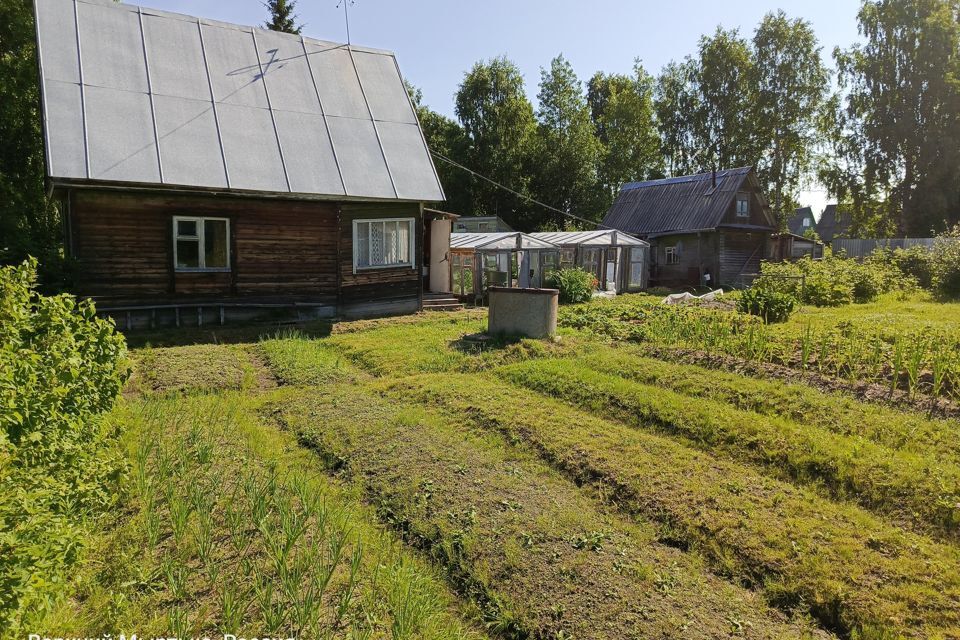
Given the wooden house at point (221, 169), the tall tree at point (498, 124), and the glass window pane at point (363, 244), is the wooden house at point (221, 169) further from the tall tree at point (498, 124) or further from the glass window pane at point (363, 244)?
the tall tree at point (498, 124)

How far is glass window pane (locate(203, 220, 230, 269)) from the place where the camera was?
15000 millimetres

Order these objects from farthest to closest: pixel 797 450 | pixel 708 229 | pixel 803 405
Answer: pixel 708 229 → pixel 803 405 → pixel 797 450

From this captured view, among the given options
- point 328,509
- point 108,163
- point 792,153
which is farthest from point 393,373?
point 792,153

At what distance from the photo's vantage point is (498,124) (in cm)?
4247

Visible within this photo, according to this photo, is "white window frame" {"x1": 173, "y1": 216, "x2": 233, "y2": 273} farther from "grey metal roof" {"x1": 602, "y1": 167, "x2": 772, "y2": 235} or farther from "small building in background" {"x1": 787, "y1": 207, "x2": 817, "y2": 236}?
"small building in background" {"x1": 787, "y1": 207, "x2": 817, "y2": 236}

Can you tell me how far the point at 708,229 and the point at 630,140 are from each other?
1849 centimetres

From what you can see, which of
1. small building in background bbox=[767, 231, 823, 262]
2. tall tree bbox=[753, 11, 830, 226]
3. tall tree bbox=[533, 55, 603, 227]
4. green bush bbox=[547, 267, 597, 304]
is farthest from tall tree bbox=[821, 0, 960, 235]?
green bush bbox=[547, 267, 597, 304]

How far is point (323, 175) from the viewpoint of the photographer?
1545cm

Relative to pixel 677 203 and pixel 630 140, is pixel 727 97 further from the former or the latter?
pixel 677 203

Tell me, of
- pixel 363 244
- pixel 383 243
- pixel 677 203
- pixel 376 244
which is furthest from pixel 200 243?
pixel 677 203

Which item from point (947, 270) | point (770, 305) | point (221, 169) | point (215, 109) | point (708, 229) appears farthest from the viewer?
point (708, 229)

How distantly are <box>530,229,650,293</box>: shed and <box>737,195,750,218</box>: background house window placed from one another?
7.10 m

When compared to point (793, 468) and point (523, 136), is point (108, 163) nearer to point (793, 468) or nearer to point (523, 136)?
point (793, 468)

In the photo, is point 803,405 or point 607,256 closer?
point 803,405
